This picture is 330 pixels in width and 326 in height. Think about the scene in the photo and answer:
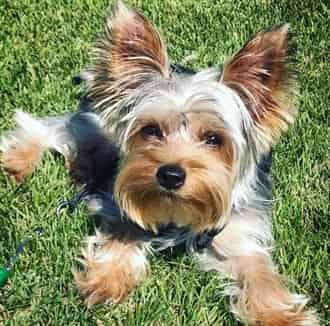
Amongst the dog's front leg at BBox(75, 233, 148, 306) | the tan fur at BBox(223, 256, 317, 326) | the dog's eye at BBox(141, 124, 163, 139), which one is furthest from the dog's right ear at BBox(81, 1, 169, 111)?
the tan fur at BBox(223, 256, 317, 326)

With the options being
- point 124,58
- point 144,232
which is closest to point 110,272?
point 144,232

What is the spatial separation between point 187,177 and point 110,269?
75 cm

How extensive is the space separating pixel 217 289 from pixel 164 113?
0.94 m

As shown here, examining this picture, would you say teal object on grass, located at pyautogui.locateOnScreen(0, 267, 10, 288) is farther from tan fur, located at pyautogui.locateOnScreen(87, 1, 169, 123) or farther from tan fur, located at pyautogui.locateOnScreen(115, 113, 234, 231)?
tan fur, located at pyautogui.locateOnScreen(87, 1, 169, 123)

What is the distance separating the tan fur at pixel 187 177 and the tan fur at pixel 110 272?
0.26 m

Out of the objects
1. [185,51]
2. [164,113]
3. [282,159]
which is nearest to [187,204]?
[164,113]

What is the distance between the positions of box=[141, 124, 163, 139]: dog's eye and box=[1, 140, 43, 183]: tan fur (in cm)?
110

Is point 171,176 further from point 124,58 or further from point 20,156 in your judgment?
point 20,156

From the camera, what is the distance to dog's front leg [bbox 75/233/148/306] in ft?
14.0

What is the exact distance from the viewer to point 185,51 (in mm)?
6617

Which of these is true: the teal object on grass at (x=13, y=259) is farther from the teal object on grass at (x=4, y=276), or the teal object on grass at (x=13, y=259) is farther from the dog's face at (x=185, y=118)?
the dog's face at (x=185, y=118)

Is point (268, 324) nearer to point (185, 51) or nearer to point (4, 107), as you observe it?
point (4, 107)

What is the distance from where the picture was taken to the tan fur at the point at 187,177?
4.05 meters

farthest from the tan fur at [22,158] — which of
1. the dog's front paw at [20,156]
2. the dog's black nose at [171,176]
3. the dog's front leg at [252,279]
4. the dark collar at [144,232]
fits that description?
the dog's black nose at [171,176]
